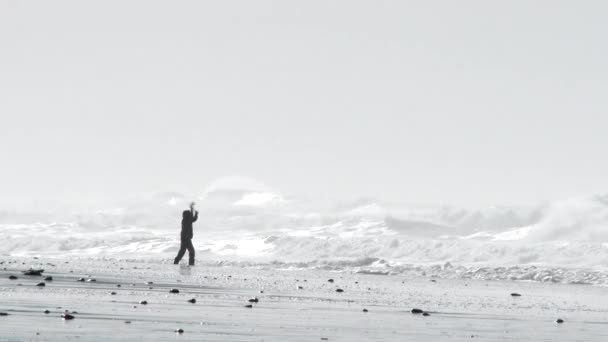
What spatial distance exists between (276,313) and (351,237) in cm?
4487

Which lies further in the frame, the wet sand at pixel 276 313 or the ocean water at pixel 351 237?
the ocean water at pixel 351 237

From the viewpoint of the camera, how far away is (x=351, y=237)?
202 feet

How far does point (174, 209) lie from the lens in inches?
3679

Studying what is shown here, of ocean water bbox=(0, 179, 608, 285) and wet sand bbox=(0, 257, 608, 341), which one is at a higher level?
ocean water bbox=(0, 179, 608, 285)

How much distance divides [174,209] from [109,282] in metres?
69.3

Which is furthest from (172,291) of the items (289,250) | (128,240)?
(128,240)

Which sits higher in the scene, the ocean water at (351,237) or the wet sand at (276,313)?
the ocean water at (351,237)

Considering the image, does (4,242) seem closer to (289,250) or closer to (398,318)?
(289,250)

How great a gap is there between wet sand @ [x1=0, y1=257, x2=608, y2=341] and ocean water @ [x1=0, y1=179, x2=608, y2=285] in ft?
47.8

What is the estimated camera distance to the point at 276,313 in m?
16.8

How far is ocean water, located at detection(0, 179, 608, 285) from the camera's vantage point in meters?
44.8

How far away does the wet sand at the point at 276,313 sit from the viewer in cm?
1318

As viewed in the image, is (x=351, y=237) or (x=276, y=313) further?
(x=351, y=237)

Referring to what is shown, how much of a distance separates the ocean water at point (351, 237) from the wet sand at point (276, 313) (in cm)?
1458
